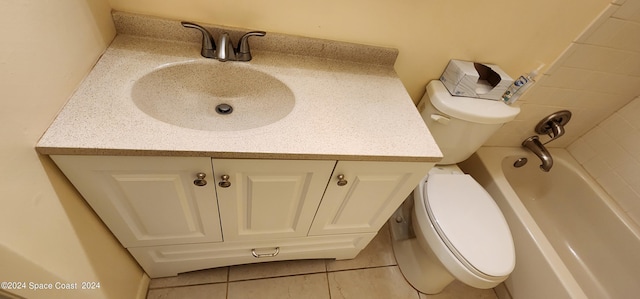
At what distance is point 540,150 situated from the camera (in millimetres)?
1357

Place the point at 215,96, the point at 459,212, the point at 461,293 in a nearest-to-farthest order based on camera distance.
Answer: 1. the point at 215,96
2. the point at 459,212
3. the point at 461,293

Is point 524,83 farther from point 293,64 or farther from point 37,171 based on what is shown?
point 37,171

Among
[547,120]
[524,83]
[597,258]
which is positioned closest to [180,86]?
[524,83]

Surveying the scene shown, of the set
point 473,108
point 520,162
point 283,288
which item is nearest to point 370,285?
point 283,288

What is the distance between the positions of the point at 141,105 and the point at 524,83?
1293 mm

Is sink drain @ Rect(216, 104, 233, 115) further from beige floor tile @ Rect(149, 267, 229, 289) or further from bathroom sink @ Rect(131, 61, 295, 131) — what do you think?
beige floor tile @ Rect(149, 267, 229, 289)

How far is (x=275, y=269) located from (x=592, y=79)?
5.54 ft

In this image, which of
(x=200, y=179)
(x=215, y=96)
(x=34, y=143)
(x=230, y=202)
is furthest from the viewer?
(x=215, y=96)

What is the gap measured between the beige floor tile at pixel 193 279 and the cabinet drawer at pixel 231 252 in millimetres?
40

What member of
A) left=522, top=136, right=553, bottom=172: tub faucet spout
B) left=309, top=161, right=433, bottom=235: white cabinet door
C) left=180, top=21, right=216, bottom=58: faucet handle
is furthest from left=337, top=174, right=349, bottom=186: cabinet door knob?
left=522, top=136, right=553, bottom=172: tub faucet spout

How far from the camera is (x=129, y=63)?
29.1 inches

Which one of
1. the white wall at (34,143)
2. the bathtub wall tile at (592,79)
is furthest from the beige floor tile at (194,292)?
the bathtub wall tile at (592,79)

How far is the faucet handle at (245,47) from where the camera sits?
804 mm

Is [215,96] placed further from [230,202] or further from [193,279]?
[193,279]
